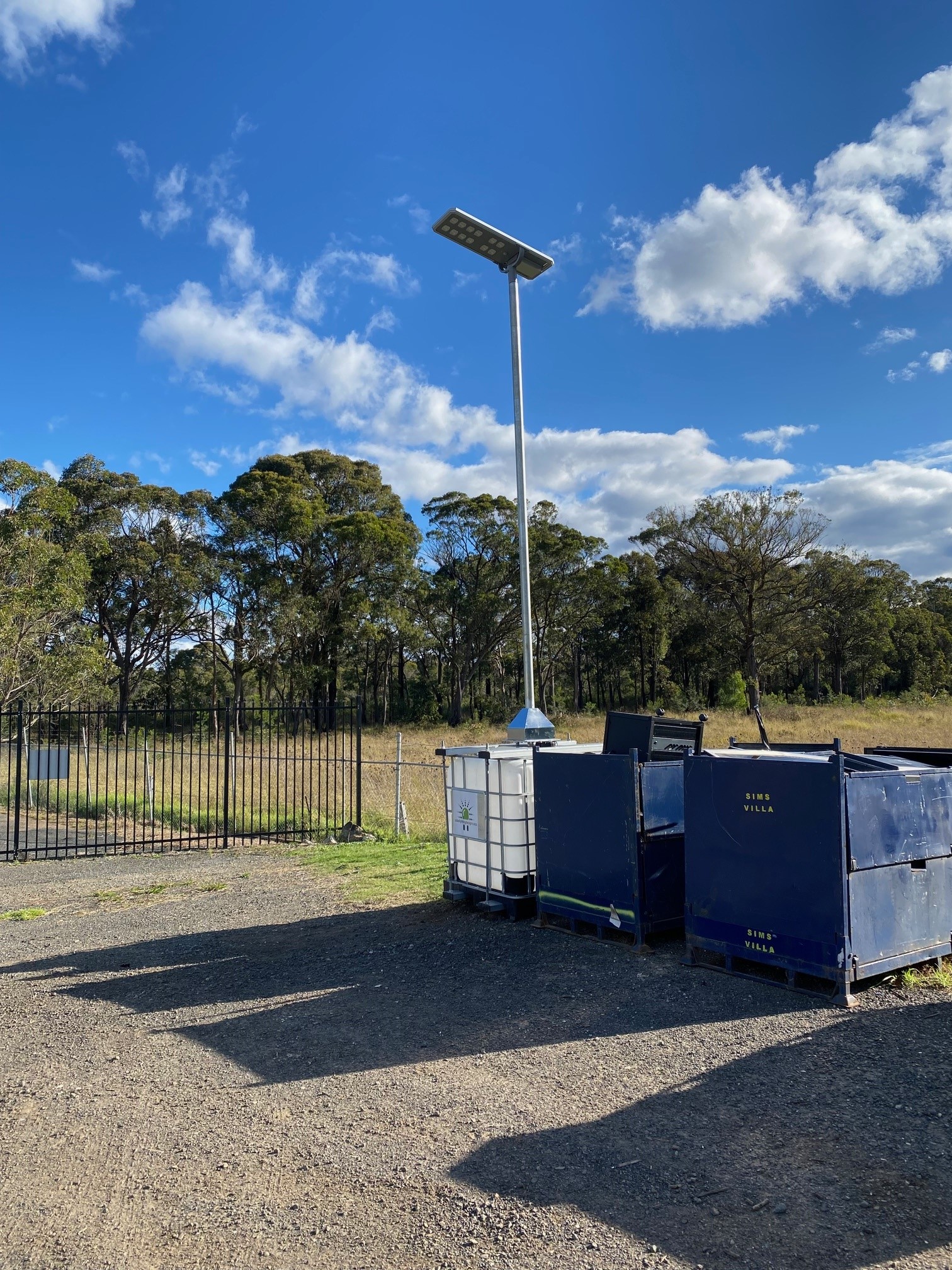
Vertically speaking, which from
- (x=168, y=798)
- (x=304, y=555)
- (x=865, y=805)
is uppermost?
(x=304, y=555)

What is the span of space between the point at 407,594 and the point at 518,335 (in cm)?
3689

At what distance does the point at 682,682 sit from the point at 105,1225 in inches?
2507

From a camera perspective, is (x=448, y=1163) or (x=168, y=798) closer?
(x=448, y=1163)

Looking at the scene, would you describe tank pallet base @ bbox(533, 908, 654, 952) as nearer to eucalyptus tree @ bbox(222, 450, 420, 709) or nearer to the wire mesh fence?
the wire mesh fence

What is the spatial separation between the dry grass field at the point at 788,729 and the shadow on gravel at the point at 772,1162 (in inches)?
798

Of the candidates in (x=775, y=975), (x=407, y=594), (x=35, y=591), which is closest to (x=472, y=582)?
(x=407, y=594)

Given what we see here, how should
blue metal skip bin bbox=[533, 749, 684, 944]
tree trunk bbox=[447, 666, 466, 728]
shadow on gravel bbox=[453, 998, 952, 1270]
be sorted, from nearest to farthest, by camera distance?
shadow on gravel bbox=[453, 998, 952, 1270]
blue metal skip bin bbox=[533, 749, 684, 944]
tree trunk bbox=[447, 666, 466, 728]

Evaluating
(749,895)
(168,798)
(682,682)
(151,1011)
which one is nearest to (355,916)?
(151,1011)

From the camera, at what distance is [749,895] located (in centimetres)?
606

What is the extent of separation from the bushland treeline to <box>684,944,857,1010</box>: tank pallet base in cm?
3002

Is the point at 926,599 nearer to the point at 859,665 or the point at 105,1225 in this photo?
the point at 859,665

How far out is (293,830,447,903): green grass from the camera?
32.5 feet

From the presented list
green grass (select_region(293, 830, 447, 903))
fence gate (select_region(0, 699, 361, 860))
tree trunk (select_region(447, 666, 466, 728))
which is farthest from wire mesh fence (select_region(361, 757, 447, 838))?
tree trunk (select_region(447, 666, 466, 728))

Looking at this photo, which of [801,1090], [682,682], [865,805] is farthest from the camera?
[682,682]
